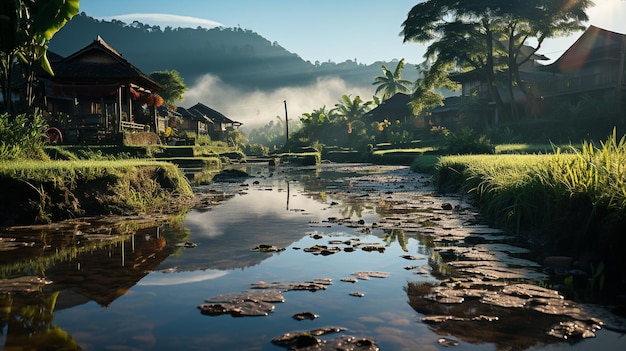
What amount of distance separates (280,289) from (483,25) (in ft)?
128

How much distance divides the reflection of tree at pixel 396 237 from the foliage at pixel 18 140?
25.9ft

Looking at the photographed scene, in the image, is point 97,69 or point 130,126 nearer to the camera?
point 97,69

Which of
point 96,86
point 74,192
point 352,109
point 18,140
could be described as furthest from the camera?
point 352,109

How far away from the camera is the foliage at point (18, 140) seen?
10514 millimetres

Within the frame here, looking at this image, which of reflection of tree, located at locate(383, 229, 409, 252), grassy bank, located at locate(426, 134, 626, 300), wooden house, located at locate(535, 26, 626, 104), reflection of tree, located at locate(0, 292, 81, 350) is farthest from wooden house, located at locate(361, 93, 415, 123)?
reflection of tree, located at locate(0, 292, 81, 350)

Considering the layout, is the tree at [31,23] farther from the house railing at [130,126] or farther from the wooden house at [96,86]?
the house railing at [130,126]

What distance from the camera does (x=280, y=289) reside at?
4.47 metres

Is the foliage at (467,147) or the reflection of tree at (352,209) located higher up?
the foliage at (467,147)

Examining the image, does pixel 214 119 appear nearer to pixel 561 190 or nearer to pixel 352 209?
pixel 352 209

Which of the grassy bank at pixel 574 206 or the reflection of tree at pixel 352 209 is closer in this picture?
the grassy bank at pixel 574 206

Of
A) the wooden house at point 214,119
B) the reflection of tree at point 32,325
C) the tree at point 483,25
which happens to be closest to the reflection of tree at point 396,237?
the reflection of tree at point 32,325

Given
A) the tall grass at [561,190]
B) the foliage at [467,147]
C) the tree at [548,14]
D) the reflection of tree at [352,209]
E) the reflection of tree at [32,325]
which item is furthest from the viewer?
the tree at [548,14]

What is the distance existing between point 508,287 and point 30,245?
5.61 metres

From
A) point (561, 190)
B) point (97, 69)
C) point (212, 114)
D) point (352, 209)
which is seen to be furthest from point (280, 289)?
point (212, 114)
